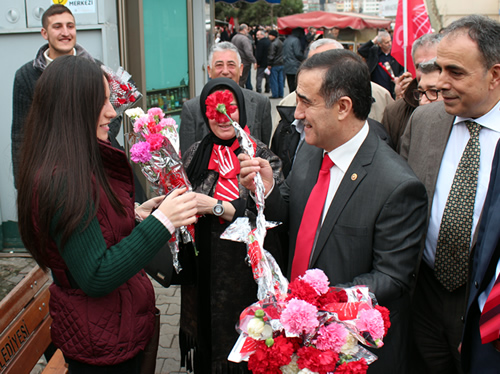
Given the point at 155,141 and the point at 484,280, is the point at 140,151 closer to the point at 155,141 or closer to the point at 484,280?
the point at 155,141

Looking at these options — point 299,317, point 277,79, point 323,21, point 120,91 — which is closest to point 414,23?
point 120,91

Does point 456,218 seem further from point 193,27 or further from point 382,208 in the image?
point 193,27

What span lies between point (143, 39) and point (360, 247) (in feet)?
16.3

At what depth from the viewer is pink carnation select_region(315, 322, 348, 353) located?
1.60 m

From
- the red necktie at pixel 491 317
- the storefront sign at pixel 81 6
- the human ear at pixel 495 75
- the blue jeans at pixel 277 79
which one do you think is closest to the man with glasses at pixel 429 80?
the human ear at pixel 495 75

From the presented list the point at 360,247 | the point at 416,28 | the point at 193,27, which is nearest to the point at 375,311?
the point at 360,247

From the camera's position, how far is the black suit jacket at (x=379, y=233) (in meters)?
2.03

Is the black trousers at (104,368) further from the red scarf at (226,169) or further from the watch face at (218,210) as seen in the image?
the red scarf at (226,169)

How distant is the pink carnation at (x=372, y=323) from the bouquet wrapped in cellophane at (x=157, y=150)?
1.30 metres

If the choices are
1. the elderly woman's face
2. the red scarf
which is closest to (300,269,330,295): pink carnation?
the red scarf

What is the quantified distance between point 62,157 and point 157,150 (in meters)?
0.65

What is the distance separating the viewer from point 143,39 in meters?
6.16

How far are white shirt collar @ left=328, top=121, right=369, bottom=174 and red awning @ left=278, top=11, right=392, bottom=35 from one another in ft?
68.7

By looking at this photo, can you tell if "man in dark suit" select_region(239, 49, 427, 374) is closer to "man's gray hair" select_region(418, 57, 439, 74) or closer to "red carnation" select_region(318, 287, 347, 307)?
"red carnation" select_region(318, 287, 347, 307)
